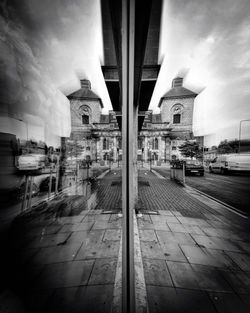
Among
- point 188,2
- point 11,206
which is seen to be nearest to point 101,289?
point 11,206

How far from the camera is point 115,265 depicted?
1406mm

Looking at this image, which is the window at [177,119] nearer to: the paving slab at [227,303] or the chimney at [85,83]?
the chimney at [85,83]

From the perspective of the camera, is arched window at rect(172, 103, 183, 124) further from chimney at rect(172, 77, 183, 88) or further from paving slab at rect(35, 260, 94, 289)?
paving slab at rect(35, 260, 94, 289)

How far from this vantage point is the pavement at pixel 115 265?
1042 mm

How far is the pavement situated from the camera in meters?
1.04

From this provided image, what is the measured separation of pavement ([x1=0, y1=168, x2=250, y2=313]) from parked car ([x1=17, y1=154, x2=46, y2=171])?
99 cm

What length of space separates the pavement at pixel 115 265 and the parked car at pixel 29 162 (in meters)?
0.99

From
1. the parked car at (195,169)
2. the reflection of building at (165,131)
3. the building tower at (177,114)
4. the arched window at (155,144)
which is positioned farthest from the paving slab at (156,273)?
the arched window at (155,144)

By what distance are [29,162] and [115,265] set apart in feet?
7.95

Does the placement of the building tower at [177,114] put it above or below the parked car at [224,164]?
above

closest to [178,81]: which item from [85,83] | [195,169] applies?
[85,83]

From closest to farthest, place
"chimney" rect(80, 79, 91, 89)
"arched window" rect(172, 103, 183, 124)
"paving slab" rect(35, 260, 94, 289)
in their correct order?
"paving slab" rect(35, 260, 94, 289), "chimney" rect(80, 79, 91, 89), "arched window" rect(172, 103, 183, 124)

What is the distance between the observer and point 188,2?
1216 millimetres

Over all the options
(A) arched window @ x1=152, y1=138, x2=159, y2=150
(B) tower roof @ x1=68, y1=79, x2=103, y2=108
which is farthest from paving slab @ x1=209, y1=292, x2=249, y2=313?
(A) arched window @ x1=152, y1=138, x2=159, y2=150
